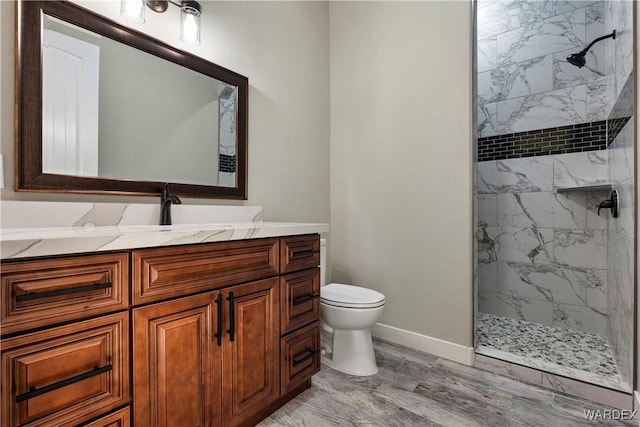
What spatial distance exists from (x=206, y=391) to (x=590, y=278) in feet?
9.39

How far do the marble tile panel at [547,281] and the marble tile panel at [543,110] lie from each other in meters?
1.20

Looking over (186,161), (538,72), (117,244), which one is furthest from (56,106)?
(538,72)

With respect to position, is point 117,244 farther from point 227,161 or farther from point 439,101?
point 439,101

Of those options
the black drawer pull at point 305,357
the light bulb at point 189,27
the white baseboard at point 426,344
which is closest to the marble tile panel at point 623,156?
the white baseboard at point 426,344

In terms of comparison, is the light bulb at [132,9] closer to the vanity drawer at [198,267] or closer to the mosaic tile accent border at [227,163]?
the mosaic tile accent border at [227,163]

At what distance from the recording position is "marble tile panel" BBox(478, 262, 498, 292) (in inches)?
114

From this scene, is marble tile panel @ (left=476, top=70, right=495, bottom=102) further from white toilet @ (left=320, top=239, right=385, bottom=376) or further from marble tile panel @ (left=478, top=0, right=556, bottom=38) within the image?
white toilet @ (left=320, top=239, right=385, bottom=376)

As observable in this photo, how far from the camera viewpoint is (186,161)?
167cm

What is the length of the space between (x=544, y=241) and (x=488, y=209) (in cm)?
51

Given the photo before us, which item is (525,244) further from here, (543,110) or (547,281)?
(543,110)

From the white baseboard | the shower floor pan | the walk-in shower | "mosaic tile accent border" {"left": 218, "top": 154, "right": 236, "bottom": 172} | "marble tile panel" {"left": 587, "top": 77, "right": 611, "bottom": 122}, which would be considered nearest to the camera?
the shower floor pan

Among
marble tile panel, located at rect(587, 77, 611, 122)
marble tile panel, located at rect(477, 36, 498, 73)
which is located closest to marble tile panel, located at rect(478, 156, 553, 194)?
marble tile panel, located at rect(587, 77, 611, 122)

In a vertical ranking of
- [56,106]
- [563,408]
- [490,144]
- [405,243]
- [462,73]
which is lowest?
[563,408]

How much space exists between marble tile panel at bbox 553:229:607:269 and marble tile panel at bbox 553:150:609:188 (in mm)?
391
